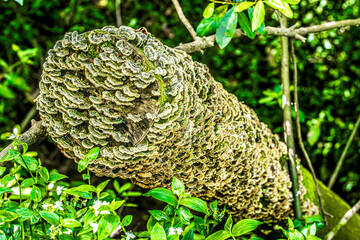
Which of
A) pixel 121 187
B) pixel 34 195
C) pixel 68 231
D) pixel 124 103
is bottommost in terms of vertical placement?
pixel 121 187

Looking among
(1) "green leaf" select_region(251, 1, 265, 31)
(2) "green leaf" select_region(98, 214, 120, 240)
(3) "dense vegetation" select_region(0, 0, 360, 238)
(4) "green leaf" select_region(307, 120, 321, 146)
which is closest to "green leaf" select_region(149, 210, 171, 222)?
(2) "green leaf" select_region(98, 214, 120, 240)

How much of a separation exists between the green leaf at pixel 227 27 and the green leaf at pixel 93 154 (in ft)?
1.94

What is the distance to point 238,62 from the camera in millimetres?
2492

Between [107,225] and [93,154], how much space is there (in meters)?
0.19

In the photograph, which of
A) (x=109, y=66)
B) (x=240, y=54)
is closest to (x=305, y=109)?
(x=240, y=54)

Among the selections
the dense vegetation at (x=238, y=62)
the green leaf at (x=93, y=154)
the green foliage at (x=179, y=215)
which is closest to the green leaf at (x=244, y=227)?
the green foliage at (x=179, y=215)

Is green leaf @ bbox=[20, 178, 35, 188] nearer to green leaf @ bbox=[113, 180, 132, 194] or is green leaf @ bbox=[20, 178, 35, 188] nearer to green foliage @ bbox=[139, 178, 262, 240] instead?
green foliage @ bbox=[139, 178, 262, 240]

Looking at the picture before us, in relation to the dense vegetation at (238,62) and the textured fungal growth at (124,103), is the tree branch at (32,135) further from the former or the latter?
the dense vegetation at (238,62)

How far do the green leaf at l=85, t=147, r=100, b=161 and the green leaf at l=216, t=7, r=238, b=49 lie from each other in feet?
1.94

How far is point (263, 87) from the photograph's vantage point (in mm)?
2529

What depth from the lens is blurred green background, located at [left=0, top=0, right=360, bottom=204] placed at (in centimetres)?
234

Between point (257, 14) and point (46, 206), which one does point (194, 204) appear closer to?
point (46, 206)

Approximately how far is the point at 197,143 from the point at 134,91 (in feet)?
0.94

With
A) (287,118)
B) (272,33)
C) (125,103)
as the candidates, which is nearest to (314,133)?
(287,118)
